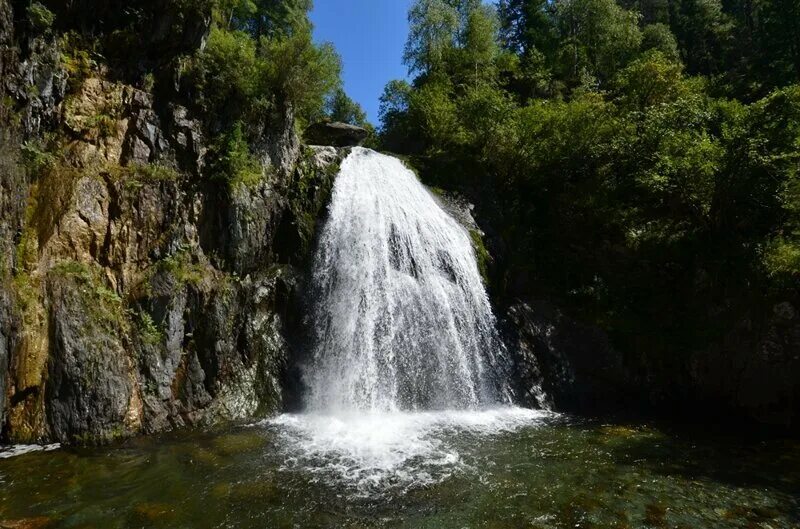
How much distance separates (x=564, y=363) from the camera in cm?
1376

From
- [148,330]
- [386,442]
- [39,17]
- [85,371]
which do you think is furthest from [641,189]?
[39,17]

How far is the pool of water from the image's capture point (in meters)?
6.44

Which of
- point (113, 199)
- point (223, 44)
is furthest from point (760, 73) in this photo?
point (113, 199)

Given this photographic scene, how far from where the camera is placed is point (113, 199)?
10.8 metres

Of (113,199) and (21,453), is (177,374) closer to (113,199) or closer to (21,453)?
(21,453)

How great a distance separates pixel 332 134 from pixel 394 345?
11.2 metres

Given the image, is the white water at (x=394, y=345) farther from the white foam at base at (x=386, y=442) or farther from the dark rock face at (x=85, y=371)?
the dark rock face at (x=85, y=371)

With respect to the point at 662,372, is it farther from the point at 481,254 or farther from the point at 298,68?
the point at 298,68

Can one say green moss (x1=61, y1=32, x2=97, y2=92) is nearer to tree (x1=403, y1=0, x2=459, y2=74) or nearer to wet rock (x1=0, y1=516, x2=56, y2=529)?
wet rock (x1=0, y1=516, x2=56, y2=529)

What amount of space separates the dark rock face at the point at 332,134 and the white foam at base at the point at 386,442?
12361 millimetres

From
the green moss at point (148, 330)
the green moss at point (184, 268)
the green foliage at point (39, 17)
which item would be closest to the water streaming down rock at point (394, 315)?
the green moss at point (184, 268)

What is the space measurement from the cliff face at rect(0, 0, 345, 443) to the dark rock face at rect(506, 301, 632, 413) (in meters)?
6.48

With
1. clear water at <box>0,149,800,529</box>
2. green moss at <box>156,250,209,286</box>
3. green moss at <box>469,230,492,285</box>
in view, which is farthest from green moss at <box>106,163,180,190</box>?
green moss at <box>469,230,492,285</box>

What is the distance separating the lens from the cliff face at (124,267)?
8797 millimetres
